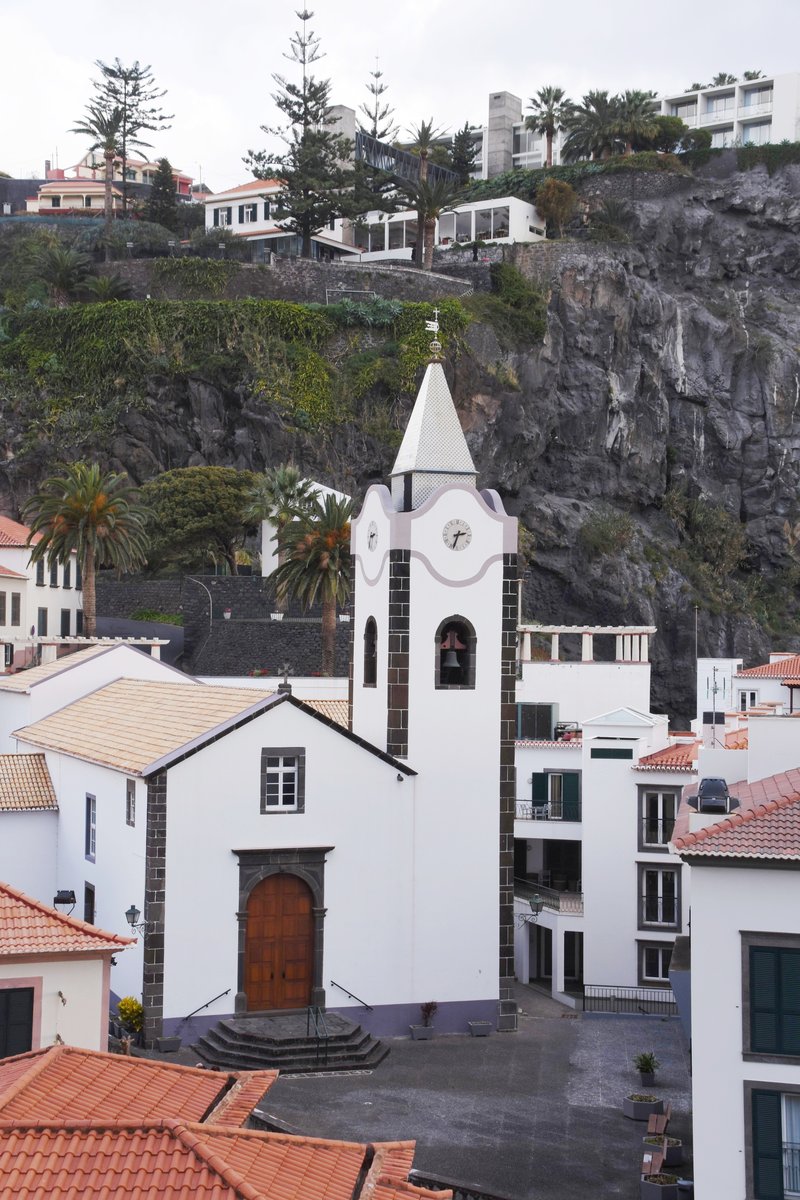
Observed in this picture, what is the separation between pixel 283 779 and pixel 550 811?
Result: 10555 mm

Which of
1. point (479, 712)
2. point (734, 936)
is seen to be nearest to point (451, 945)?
point (479, 712)

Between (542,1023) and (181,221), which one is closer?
(542,1023)

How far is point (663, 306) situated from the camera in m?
89.2

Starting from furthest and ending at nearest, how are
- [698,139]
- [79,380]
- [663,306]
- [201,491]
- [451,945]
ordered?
[698,139] → [663,306] → [79,380] → [201,491] → [451,945]

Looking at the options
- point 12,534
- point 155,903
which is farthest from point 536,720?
point 12,534

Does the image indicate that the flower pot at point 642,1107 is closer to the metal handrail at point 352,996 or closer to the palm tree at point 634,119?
the metal handrail at point 352,996

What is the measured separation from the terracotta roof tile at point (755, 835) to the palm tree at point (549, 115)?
9340cm

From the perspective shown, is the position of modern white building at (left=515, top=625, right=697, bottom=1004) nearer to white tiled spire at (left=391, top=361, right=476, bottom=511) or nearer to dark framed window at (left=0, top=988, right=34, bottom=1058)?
white tiled spire at (left=391, top=361, right=476, bottom=511)

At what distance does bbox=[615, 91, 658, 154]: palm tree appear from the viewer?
10194 centimetres

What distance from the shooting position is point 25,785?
3319cm

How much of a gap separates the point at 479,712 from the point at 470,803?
71.0 inches

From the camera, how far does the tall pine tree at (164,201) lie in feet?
322

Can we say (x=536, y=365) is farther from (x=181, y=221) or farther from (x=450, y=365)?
(x=181, y=221)

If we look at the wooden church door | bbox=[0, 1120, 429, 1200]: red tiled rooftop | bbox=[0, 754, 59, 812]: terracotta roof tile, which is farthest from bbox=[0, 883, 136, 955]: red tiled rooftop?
bbox=[0, 754, 59, 812]: terracotta roof tile
